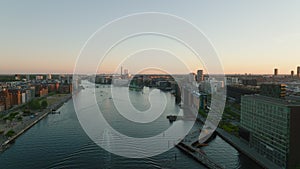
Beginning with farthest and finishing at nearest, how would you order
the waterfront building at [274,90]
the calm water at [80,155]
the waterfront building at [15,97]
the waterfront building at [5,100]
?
the waterfront building at [15,97] → the waterfront building at [5,100] → the waterfront building at [274,90] → the calm water at [80,155]

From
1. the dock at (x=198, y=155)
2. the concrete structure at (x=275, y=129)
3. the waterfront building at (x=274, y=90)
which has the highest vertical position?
the waterfront building at (x=274, y=90)

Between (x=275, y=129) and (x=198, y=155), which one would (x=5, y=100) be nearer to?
(x=198, y=155)

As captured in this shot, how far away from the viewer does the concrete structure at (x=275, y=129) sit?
379 cm

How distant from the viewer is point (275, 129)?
4.10 m

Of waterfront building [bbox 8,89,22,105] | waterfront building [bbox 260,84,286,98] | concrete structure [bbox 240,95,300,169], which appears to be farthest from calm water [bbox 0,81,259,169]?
waterfront building [bbox 8,89,22,105]

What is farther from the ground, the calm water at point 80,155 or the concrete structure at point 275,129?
the concrete structure at point 275,129

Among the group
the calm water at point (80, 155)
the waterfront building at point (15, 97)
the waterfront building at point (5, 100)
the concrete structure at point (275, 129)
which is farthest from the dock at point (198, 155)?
the waterfront building at point (15, 97)

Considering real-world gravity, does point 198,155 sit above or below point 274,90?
below

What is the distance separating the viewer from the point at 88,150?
4664 mm

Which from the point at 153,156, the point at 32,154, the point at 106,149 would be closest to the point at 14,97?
the point at 32,154

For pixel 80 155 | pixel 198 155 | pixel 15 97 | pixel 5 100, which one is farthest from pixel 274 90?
pixel 15 97

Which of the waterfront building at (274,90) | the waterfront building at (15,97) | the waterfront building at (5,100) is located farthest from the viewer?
the waterfront building at (15,97)

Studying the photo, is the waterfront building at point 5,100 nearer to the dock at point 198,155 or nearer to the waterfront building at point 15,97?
the waterfront building at point 15,97

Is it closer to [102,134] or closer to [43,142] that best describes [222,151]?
[102,134]
